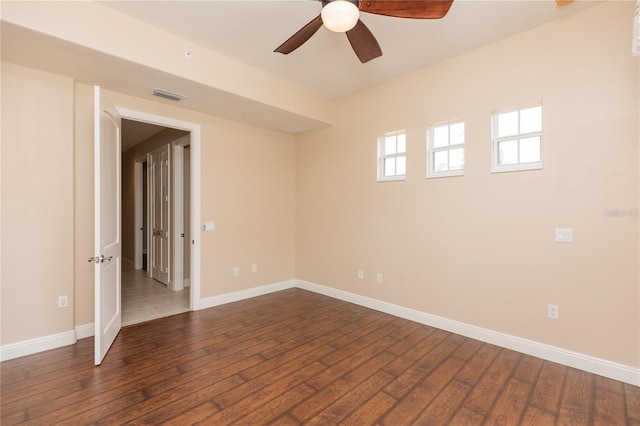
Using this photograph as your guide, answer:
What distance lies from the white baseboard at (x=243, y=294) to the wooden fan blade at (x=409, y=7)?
3.91 m

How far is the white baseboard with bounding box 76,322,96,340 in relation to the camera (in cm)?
315

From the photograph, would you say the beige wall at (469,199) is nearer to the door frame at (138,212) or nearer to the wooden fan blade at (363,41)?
the wooden fan blade at (363,41)

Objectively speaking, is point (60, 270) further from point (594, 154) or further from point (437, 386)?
point (594, 154)

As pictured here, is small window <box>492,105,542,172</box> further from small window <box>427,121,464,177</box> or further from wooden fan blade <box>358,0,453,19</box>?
wooden fan blade <box>358,0,453,19</box>

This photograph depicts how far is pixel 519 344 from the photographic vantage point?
9.61 ft

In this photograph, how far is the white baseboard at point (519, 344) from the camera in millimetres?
2455

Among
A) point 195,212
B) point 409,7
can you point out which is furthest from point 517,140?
point 195,212

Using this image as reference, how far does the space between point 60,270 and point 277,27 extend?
10.6 feet

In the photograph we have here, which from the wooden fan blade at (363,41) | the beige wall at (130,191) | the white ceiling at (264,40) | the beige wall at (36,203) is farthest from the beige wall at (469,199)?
the beige wall at (130,191)

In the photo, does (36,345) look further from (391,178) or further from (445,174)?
(445,174)

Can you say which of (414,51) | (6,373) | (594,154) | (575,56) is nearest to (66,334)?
(6,373)

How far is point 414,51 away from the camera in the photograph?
3.27m

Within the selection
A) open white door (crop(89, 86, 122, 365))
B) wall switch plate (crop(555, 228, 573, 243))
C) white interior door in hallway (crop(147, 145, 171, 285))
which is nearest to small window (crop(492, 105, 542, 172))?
wall switch plate (crop(555, 228, 573, 243))

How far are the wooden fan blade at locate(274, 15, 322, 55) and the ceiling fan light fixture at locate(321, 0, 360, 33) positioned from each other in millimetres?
243
